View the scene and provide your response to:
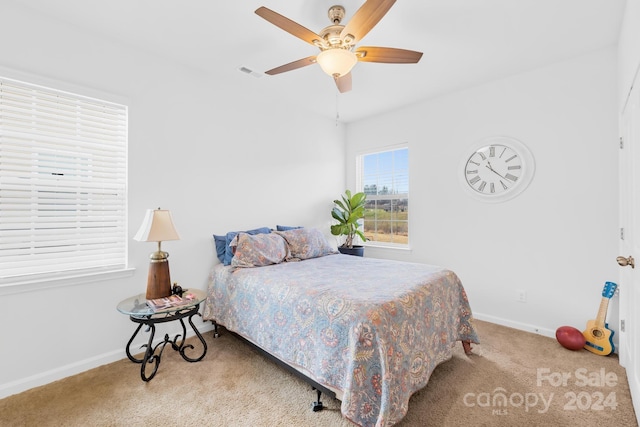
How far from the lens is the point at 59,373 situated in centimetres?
211

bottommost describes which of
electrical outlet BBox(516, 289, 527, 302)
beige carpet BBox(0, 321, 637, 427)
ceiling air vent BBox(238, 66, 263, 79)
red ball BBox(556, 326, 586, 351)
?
beige carpet BBox(0, 321, 637, 427)

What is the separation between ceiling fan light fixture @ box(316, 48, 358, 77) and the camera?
1834 mm

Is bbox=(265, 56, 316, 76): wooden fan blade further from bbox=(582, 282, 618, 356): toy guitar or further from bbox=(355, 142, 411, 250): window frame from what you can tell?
bbox=(582, 282, 618, 356): toy guitar

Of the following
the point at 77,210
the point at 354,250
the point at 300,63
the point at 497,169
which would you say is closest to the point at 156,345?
the point at 77,210

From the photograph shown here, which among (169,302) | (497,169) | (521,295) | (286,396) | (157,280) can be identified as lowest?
(286,396)

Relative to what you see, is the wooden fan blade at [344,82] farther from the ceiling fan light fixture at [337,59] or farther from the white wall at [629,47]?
the white wall at [629,47]

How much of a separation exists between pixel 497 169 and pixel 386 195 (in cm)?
150

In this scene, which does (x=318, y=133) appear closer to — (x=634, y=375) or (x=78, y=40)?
(x=78, y=40)

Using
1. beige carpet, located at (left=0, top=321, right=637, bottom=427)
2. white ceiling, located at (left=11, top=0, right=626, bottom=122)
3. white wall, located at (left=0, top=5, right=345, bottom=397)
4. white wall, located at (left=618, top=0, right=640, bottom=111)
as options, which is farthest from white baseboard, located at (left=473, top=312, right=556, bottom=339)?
white ceiling, located at (left=11, top=0, right=626, bottom=122)

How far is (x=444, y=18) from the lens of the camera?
7.07 ft

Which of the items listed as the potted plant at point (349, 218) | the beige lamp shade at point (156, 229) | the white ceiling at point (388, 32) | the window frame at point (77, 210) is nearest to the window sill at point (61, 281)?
the window frame at point (77, 210)

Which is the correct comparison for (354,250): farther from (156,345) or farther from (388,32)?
(388,32)

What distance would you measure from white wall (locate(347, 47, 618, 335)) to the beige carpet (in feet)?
2.15

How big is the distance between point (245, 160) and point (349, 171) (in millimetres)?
1872
